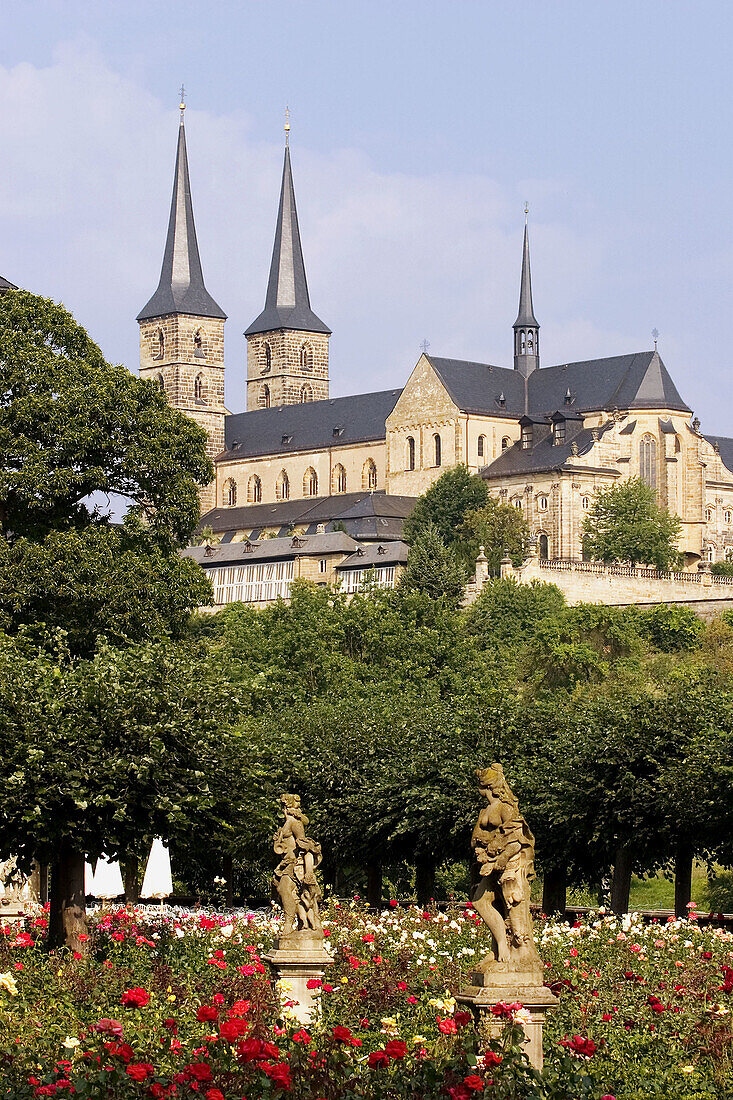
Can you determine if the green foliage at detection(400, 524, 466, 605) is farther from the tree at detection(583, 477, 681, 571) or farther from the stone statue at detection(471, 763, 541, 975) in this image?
the stone statue at detection(471, 763, 541, 975)

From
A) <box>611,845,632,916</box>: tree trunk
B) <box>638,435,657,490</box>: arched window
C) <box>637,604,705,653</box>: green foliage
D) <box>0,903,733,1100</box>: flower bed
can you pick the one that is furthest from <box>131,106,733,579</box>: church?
<box>0,903,733,1100</box>: flower bed

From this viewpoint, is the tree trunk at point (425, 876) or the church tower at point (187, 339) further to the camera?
the church tower at point (187, 339)

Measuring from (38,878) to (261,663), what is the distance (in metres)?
43.4

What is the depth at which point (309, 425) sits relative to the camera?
15225 cm

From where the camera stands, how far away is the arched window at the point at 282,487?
15100cm

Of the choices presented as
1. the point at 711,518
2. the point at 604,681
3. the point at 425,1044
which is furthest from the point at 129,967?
the point at 711,518

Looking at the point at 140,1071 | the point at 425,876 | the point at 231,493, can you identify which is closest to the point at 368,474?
the point at 231,493

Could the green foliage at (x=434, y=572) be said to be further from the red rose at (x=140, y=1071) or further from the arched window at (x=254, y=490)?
the red rose at (x=140, y=1071)

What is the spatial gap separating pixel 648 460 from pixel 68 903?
4203 inches

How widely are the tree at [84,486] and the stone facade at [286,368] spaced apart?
409 ft

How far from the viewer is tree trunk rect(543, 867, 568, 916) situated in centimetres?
3381

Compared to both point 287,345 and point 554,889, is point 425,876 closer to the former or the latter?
point 554,889

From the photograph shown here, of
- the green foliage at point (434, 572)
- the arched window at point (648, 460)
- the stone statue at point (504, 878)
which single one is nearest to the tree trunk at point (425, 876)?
the stone statue at point (504, 878)

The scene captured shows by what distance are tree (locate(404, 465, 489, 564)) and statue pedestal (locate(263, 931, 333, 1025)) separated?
9660cm
